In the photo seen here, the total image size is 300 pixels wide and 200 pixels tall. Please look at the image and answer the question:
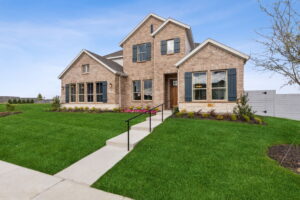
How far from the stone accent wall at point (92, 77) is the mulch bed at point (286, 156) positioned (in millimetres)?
11111

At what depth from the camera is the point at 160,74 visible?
11.9 m

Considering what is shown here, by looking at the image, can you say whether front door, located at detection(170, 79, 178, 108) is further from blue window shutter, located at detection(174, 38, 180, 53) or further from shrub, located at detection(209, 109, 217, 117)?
shrub, located at detection(209, 109, 217, 117)

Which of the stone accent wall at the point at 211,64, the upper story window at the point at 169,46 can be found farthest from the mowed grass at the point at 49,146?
the upper story window at the point at 169,46

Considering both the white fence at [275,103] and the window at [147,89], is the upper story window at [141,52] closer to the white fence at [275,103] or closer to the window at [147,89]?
the window at [147,89]

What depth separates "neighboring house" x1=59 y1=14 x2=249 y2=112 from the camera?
29.7ft

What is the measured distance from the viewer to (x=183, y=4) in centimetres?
1006

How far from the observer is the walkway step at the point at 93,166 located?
3.14 m

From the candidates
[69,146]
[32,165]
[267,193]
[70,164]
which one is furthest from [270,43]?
[32,165]

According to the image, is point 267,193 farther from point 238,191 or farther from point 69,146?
point 69,146

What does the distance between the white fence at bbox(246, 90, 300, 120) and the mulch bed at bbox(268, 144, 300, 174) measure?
722 cm

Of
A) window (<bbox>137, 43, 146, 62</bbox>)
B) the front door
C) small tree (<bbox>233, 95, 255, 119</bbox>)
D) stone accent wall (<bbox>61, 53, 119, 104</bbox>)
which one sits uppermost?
window (<bbox>137, 43, 146, 62</bbox>)

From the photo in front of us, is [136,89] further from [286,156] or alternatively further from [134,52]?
[286,156]

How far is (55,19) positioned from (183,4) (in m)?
11.3

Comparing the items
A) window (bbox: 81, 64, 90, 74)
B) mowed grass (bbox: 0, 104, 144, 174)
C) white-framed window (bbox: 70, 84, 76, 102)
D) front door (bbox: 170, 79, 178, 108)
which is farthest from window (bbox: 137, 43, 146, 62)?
mowed grass (bbox: 0, 104, 144, 174)
